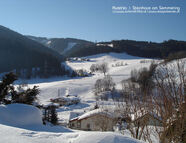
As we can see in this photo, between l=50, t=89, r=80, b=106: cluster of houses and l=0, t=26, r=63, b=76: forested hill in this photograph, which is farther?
l=0, t=26, r=63, b=76: forested hill

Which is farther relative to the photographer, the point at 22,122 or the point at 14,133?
the point at 22,122

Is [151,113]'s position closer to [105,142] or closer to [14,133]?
[105,142]

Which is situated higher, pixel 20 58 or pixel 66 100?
pixel 20 58

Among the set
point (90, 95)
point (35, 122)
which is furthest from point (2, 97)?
point (90, 95)

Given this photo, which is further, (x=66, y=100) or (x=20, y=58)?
(x=20, y=58)

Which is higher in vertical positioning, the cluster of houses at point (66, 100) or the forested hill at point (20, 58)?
the forested hill at point (20, 58)

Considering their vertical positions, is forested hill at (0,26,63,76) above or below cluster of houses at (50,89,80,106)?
above

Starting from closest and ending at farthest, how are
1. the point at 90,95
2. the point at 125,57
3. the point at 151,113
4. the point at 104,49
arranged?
the point at 151,113, the point at 90,95, the point at 125,57, the point at 104,49

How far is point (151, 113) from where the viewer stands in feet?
14.8

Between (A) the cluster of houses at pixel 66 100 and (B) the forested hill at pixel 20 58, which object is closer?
(A) the cluster of houses at pixel 66 100

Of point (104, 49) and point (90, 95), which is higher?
point (104, 49)

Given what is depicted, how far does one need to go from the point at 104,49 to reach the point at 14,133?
14868cm

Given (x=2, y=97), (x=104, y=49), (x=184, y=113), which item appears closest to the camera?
(x=184, y=113)

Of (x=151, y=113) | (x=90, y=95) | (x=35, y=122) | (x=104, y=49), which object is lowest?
(x=90, y=95)
